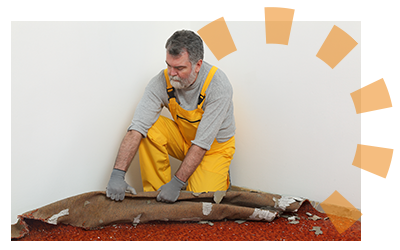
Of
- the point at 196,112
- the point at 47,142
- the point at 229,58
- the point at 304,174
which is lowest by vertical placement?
the point at 304,174

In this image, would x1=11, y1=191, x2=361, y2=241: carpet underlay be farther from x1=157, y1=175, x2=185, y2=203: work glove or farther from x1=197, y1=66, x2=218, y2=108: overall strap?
x1=197, y1=66, x2=218, y2=108: overall strap

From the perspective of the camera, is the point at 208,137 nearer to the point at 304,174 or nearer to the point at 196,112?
the point at 196,112

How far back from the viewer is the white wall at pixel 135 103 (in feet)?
4.68

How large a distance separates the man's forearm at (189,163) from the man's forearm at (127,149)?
0.26 m

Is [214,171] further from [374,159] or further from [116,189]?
[374,159]

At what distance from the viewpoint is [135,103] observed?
192cm

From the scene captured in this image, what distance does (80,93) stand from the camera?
1.61 metres

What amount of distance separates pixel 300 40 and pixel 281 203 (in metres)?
0.87

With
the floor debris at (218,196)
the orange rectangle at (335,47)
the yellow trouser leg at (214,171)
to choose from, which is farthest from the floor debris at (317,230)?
the orange rectangle at (335,47)

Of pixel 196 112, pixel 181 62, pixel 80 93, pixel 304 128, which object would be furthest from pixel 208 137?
pixel 80 93

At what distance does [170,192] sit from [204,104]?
51 centimetres

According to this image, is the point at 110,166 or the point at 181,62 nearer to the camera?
the point at 181,62

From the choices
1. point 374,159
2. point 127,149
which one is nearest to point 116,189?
point 127,149

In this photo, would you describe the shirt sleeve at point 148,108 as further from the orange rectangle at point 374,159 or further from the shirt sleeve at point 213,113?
the orange rectangle at point 374,159
